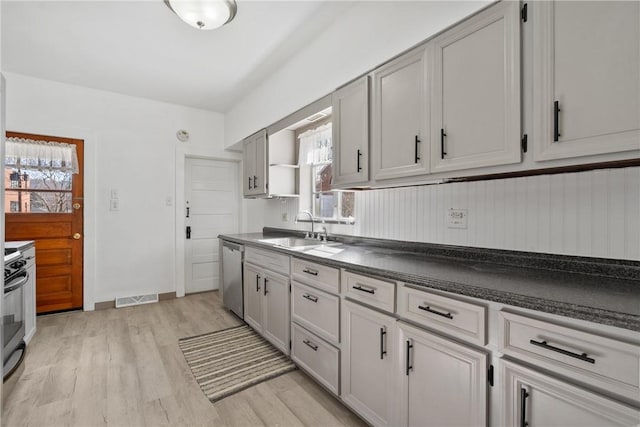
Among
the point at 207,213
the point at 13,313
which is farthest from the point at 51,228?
the point at 207,213

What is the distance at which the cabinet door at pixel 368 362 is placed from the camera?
1.48 m

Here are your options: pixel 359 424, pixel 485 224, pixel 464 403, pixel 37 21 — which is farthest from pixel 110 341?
pixel 485 224

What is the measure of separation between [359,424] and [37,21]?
3.75 meters

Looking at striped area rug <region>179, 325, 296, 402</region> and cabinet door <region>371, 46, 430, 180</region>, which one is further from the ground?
cabinet door <region>371, 46, 430, 180</region>

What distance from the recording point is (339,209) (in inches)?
115

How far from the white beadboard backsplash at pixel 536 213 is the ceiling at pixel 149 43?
1.56m

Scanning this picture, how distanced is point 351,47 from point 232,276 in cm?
257

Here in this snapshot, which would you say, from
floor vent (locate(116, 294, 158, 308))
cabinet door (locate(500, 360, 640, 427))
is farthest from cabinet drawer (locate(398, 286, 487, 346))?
floor vent (locate(116, 294, 158, 308))

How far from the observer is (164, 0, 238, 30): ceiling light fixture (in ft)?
6.23

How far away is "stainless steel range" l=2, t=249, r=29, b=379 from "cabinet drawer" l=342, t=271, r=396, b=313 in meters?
2.38

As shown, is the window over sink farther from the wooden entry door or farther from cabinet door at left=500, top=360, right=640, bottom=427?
the wooden entry door

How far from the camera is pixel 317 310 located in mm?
1987

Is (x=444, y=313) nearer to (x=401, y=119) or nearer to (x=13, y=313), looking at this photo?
(x=401, y=119)

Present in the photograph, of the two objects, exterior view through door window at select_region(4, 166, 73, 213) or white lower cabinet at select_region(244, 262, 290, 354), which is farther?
exterior view through door window at select_region(4, 166, 73, 213)
